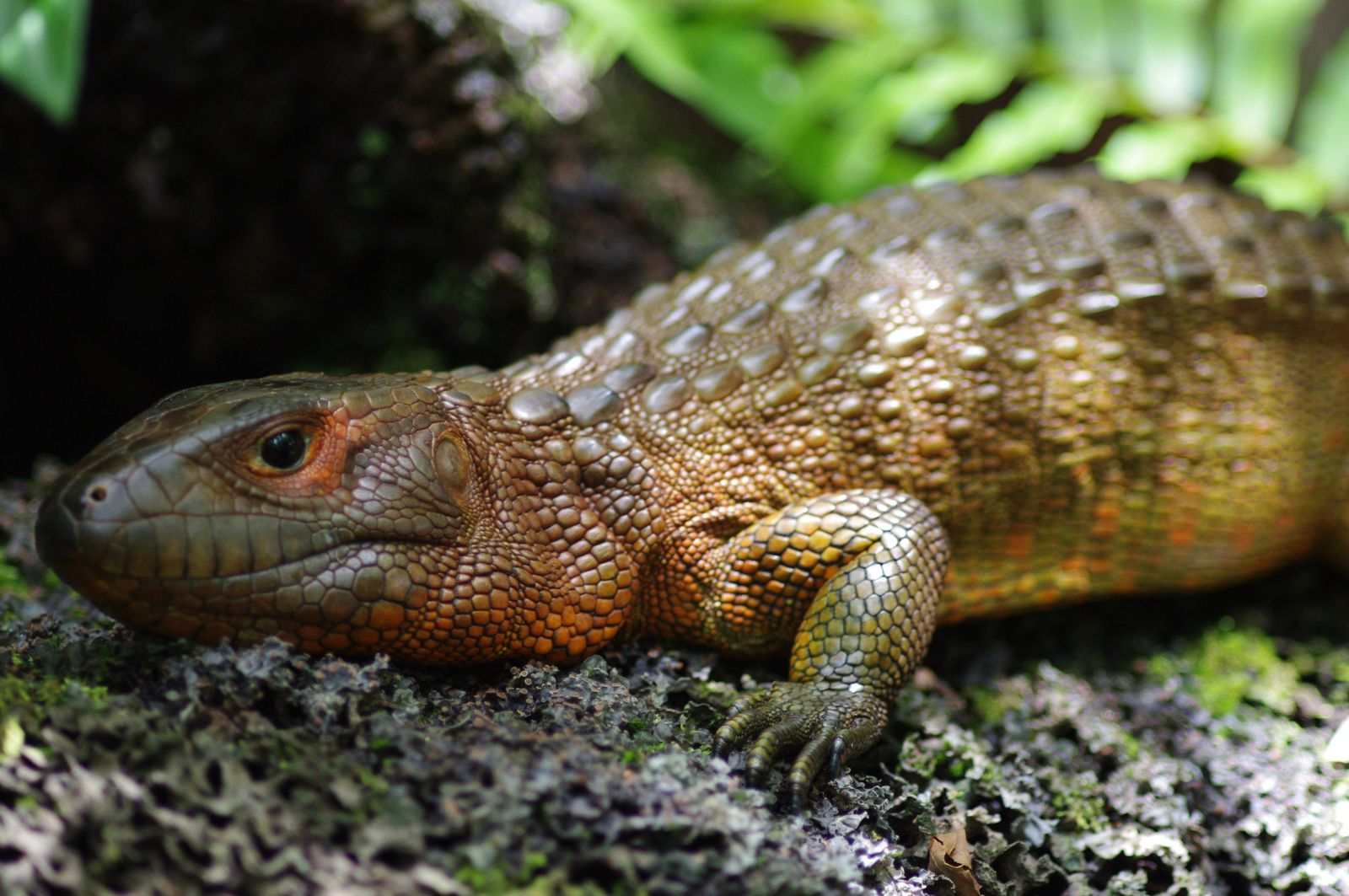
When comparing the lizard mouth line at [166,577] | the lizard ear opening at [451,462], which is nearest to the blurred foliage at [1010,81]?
the lizard ear opening at [451,462]

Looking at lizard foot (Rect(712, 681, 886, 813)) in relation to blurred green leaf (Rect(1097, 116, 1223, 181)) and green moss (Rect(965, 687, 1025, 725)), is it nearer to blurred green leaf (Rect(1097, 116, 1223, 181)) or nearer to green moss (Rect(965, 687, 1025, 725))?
green moss (Rect(965, 687, 1025, 725))

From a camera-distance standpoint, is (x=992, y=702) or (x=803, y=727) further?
(x=992, y=702)

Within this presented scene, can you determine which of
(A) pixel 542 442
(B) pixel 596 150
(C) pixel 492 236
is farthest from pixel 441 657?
(B) pixel 596 150

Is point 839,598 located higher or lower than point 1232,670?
higher

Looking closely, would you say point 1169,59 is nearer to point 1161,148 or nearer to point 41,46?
point 1161,148

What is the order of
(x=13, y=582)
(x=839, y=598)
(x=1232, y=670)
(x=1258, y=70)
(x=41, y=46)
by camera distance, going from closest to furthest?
(x=839, y=598) → (x=13, y=582) → (x=41, y=46) → (x=1232, y=670) → (x=1258, y=70)

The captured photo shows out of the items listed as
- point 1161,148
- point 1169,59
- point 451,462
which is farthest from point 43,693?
point 1169,59

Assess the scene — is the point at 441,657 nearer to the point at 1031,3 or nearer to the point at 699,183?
the point at 699,183

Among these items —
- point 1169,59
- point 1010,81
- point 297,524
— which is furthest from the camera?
point 1010,81
